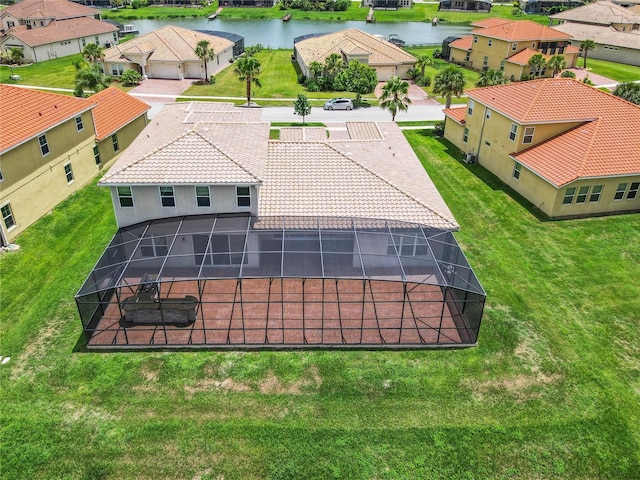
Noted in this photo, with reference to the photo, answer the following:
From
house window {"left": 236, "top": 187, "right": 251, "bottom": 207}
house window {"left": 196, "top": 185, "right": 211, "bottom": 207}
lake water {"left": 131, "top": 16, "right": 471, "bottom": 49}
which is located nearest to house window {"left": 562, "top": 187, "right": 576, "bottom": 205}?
house window {"left": 236, "top": 187, "right": 251, "bottom": 207}

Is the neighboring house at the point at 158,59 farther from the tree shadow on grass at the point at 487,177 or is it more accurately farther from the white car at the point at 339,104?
the tree shadow on grass at the point at 487,177

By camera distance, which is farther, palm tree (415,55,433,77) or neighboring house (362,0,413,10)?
neighboring house (362,0,413,10)

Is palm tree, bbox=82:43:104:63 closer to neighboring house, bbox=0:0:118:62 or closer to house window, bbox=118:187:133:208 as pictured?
neighboring house, bbox=0:0:118:62

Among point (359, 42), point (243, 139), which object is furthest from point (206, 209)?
point (359, 42)

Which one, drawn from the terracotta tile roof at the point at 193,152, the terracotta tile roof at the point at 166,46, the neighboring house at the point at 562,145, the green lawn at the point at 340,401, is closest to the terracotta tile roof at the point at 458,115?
the neighboring house at the point at 562,145

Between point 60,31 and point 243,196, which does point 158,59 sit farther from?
point 243,196

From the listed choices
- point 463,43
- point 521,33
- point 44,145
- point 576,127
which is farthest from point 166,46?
point 576,127
